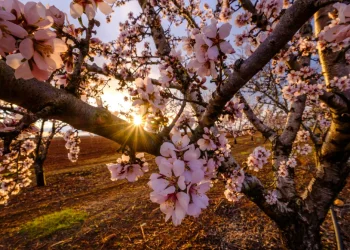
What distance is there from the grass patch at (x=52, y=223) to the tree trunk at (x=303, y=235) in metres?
4.48

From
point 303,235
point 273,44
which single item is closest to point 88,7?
point 273,44

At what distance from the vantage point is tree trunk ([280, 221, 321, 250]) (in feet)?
8.98

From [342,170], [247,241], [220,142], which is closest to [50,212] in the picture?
[247,241]

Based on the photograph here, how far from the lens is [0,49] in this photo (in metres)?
0.64

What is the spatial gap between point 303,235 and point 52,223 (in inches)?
211

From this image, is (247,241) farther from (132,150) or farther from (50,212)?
(50,212)

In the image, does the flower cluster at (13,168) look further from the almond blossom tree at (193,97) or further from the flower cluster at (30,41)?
the flower cluster at (30,41)

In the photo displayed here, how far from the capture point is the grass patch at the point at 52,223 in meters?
4.55

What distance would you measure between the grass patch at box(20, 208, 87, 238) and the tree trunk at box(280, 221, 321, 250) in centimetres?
448

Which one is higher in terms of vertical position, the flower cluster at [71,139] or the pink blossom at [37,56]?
the pink blossom at [37,56]

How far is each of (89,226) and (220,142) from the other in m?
4.24

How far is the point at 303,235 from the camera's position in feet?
9.02

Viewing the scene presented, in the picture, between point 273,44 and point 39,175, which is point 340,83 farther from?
point 39,175

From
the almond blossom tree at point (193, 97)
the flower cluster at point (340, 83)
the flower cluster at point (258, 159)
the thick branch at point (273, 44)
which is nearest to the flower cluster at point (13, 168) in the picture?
the almond blossom tree at point (193, 97)
